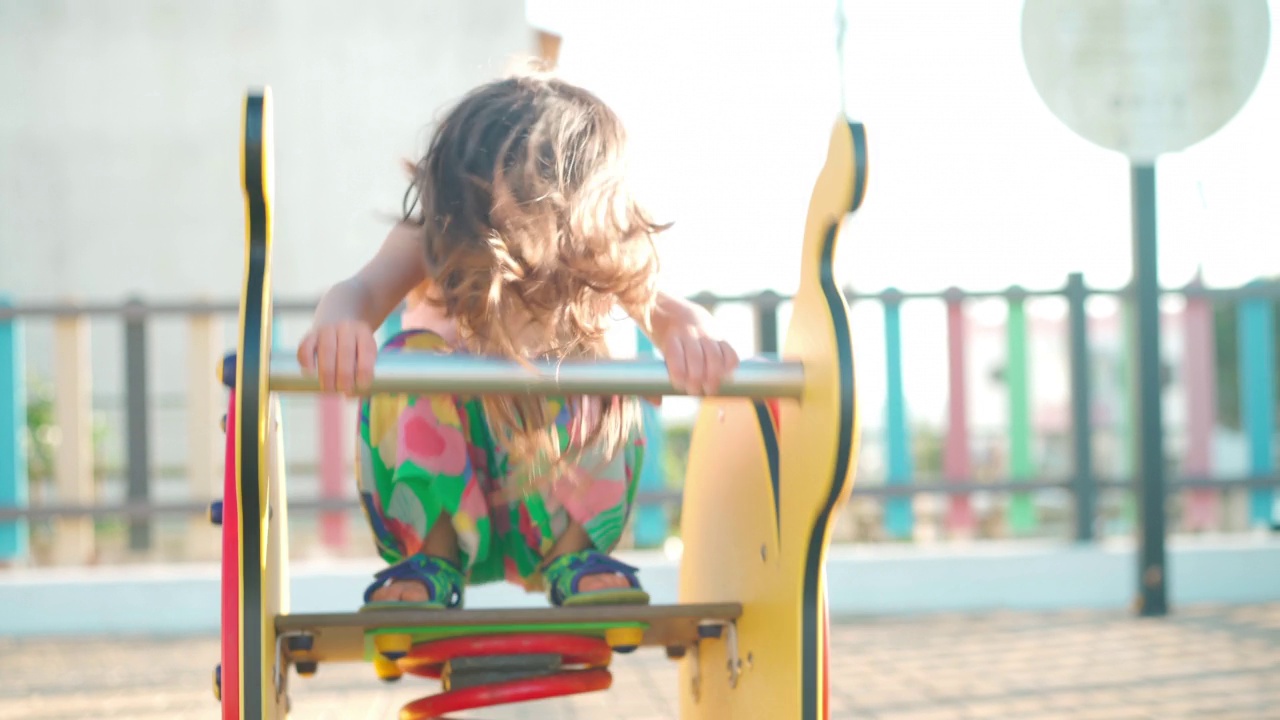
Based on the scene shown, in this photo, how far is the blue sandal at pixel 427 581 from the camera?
1.53 metres

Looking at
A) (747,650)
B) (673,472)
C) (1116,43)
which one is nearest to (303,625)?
(747,650)

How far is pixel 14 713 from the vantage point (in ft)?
8.77

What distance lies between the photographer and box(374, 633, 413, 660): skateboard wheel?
1502 millimetres

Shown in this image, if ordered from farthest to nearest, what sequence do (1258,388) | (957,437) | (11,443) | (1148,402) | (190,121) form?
(190,121) < (957,437) < (1258,388) < (11,443) < (1148,402)

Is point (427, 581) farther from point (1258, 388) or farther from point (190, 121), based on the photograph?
point (190, 121)

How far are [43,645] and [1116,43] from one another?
382 cm

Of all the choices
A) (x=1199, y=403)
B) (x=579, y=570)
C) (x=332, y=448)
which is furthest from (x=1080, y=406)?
(x=579, y=570)

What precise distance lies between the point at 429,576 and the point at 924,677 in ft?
5.61

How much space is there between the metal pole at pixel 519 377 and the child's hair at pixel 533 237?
4.2 inches

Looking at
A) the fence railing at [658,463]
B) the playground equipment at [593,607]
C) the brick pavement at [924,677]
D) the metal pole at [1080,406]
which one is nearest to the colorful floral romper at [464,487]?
the playground equipment at [593,607]

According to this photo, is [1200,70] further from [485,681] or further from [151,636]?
[151,636]

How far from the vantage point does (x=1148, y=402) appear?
3.99 metres

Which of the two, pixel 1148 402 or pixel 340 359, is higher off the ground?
pixel 340 359

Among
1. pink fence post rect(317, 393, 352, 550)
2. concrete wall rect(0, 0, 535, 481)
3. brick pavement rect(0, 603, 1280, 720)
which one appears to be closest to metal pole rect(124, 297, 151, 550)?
pink fence post rect(317, 393, 352, 550)
